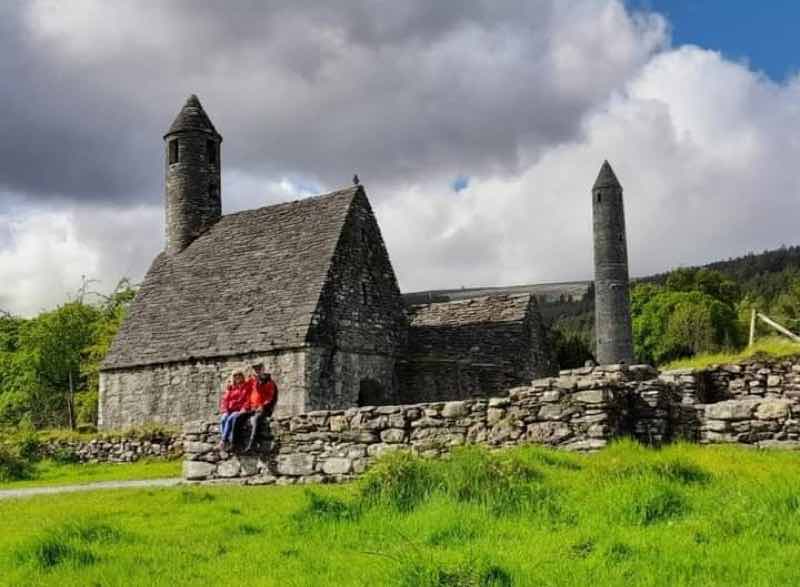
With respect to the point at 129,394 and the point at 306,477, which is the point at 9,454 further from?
the point at 306,477

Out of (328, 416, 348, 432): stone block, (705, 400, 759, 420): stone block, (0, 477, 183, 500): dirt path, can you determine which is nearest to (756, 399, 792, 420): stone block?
(705, 400, 759, 420): stone block

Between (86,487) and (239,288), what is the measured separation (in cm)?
1289

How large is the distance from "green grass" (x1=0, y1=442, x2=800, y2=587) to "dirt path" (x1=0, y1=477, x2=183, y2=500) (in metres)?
5.37

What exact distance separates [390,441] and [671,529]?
674 cm

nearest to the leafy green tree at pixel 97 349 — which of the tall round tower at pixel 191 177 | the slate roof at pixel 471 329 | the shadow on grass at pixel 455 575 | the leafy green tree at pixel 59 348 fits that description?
the leafy green tree at pixel 59 348

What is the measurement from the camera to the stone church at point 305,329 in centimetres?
2762

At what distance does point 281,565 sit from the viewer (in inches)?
329

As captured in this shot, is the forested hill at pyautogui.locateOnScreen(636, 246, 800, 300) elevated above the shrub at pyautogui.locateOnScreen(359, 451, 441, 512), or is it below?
above

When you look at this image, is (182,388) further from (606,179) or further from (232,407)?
(606,179)

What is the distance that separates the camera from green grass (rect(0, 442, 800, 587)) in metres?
7.37

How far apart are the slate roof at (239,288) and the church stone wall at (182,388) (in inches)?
13.1

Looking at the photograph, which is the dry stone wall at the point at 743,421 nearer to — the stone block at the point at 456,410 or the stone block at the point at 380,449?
the stone block at the point at 456,410

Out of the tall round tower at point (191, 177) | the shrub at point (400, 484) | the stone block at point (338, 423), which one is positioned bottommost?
the shrub at point (400, 484)

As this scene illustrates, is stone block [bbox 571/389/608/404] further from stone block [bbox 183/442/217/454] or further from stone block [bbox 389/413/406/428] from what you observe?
stone block [bbox 183/442/217/454]
